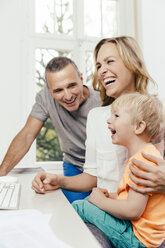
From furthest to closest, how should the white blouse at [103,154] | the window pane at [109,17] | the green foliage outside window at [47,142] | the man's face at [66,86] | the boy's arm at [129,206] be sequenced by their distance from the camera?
the green foliage outside window at [47,142] < the window pane at [109,17] < the man's face at [66,86] < the white blouse at [103,154] < the boy's arm at [129,206]

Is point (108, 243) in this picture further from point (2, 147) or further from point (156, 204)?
point (2, 147)

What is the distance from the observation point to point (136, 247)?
79cm

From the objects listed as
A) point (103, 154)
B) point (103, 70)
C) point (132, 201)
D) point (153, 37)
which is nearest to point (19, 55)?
point (153, 37)

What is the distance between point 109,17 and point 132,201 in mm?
2629

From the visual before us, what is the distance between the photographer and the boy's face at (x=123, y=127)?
971 mm

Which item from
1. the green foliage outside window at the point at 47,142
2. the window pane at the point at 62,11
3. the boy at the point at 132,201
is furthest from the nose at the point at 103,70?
the green foliage outside window at the point at 47,142

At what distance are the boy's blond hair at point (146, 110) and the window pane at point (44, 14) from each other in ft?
6.89

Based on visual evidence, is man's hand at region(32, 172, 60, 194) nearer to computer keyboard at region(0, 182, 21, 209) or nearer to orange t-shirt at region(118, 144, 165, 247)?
computer keyboard at region(0, 182, 21, 209)

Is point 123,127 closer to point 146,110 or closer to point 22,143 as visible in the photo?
point 146,110

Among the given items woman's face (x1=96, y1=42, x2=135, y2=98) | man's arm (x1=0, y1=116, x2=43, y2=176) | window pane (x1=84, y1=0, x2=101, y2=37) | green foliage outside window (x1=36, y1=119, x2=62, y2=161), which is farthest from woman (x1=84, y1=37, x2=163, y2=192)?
green foliage outside window (x1=36, y1=119, x2=62, y2=161)

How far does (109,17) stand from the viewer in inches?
120

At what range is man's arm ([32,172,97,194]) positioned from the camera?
3.51 ft

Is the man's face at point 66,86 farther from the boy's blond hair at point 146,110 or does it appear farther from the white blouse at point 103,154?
the boy's blond hair at point 146,110

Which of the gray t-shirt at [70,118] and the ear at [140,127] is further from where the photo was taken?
the gray t-shirt at [70,118]
